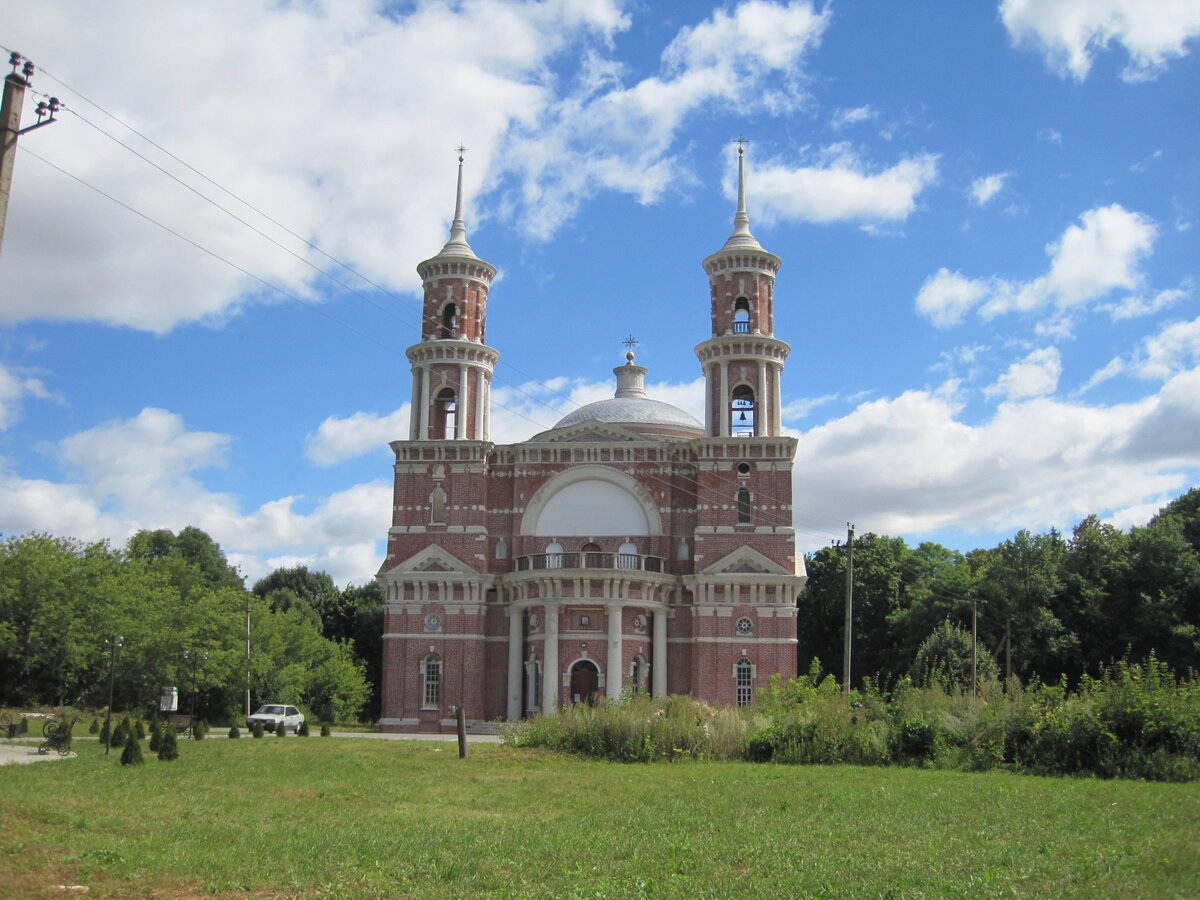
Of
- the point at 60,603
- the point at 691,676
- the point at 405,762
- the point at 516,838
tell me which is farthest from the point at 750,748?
the point at 60,603

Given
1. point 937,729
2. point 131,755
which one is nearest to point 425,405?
A: point 131,755

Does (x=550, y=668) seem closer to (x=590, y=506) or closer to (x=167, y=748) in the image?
(x=590, y=506)

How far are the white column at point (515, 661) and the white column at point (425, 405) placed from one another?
9.21m

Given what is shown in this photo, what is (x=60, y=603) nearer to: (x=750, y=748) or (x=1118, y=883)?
(x=750, y=748)

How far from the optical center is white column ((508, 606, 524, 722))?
48.8 m

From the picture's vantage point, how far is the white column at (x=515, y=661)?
48.8 metres

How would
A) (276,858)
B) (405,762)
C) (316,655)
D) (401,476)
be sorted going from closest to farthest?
(276,858)
(405,762)
(401,476)
(316,655)

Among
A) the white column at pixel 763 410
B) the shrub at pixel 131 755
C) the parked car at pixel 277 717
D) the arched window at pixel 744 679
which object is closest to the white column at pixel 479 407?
the white column at pixel 763 410

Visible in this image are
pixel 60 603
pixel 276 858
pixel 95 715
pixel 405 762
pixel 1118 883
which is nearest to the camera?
pixel 1118 883

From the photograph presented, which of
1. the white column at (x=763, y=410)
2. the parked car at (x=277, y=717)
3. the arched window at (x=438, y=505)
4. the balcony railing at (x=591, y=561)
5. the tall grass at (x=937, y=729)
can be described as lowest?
the parked car at (x=277, y=717)

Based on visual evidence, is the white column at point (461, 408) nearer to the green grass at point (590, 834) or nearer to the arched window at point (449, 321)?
the arched window at point (449, 321)

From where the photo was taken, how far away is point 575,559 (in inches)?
1916

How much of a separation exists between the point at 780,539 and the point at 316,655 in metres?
28.7

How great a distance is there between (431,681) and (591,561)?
28.9ft
